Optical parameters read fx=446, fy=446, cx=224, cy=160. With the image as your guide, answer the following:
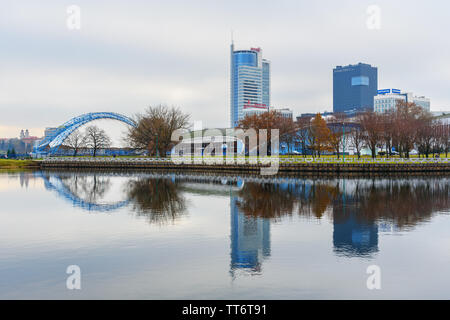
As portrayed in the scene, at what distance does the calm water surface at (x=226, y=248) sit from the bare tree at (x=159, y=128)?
189 ft

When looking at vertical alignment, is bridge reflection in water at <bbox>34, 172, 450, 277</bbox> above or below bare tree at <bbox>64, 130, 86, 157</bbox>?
below

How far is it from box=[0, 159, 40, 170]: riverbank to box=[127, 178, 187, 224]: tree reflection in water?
51070mm

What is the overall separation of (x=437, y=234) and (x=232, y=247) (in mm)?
8916

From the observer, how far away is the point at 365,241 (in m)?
17.0

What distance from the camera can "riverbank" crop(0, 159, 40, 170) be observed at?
79500mm

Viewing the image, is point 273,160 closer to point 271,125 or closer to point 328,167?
point 328,167

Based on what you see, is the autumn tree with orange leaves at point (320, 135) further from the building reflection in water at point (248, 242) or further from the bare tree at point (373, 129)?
the building reflection in water at point (248, 242)

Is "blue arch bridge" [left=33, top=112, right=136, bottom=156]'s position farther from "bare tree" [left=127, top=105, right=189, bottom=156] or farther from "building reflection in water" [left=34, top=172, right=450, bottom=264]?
"building reflection in water" [left=34, top=172, right=450, bottom=264]

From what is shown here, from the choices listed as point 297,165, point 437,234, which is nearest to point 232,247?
point 437,234

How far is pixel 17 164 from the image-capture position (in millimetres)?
82250

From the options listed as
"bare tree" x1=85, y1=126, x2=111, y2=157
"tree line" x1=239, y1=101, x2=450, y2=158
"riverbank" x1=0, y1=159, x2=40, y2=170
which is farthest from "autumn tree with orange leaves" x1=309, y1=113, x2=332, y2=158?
"bare tree" x1=85, y1=126, x2=111, y2=157

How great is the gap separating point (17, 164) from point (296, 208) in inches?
2761
